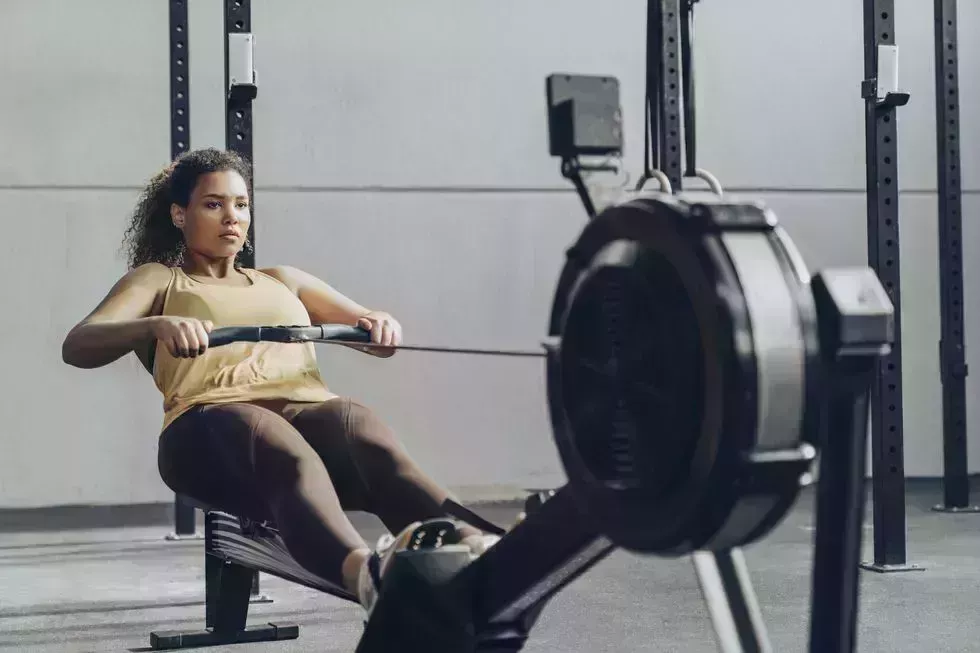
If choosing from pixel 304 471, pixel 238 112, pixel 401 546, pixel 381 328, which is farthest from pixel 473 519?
pixel 238 112

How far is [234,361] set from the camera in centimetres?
234

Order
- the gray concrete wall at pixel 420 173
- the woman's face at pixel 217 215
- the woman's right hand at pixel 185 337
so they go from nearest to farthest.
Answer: the woman's right hand at pixel 185 337 → the woman's face at pixel 217 215 → the gray concrete wall at pixel 420 173

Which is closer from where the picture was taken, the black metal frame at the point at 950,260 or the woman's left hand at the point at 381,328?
the woman's left hand at the point at 381,328

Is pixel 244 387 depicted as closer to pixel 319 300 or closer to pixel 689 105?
pixel 319 300

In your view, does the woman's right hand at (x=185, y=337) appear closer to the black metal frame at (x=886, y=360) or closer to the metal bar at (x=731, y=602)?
the metal bar at (x=731, y=602)

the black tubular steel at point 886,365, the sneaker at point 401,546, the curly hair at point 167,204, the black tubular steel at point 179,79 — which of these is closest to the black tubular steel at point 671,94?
the black tubular steel at point 886,365

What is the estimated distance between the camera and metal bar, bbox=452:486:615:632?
1468 millimetres

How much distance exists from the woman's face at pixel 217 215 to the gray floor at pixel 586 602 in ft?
2.86

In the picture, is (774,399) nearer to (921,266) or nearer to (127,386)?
(127,386)

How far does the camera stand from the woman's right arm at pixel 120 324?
7.07 ft

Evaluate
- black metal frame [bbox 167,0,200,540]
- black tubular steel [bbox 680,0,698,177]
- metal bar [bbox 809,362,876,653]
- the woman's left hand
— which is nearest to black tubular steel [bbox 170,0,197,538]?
black metal frame [bbox 167,0,200,540]

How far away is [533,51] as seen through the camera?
498 centimetres

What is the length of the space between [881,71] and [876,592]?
143cm

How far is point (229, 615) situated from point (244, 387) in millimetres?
668
